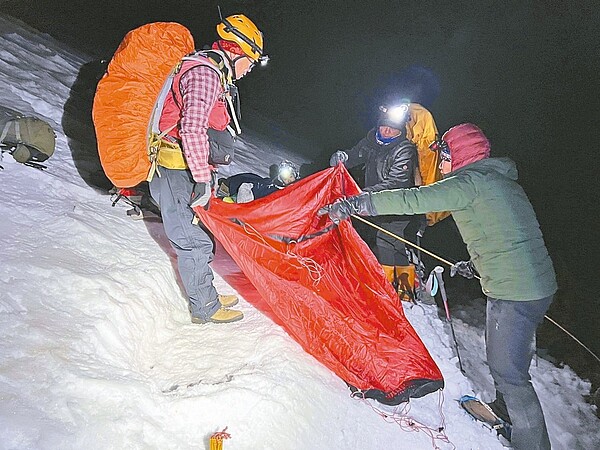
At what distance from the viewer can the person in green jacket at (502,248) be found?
9.80 ft

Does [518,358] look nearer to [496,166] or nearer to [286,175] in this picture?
[496,166]

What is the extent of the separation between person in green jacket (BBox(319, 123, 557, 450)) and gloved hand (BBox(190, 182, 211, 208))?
1.19m

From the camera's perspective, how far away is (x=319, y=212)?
3646 millimetres

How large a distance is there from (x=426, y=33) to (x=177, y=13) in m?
14.8

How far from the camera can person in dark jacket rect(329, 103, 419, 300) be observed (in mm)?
5023

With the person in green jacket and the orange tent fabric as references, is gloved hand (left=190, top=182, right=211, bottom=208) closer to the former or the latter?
the orange tent fabric

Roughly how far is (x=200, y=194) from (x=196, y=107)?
65 centimetres

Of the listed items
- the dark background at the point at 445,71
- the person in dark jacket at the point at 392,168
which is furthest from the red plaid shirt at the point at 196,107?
the dark background at the point at 445,71

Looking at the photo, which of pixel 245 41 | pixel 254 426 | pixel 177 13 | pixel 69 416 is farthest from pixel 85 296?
pixel 177 13

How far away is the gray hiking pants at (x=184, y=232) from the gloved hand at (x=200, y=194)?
133mm

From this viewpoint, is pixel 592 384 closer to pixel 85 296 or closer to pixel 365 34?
pixel 85 296

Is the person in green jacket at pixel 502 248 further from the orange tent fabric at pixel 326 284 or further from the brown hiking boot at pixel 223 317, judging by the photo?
the brown hiking boot at pixel 223 317

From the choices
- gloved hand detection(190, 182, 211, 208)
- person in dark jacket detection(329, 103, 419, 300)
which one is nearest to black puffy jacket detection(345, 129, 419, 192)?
person in dark jacket detection(329, 103, 419, 300)

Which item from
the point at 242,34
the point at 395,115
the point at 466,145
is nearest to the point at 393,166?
the point at 395,115
